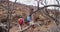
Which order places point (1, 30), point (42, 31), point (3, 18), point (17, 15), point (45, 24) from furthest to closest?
point (17, 15) → point (3, 18) → point (45, 24) → point (42, 31) → point (1, 30)

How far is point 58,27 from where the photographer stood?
125cm

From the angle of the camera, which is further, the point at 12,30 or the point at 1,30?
the point at 12,30

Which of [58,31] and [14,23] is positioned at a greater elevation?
[58,31]

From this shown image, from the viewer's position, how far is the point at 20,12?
3.37 metres

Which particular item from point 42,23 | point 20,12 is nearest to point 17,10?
point 20,12

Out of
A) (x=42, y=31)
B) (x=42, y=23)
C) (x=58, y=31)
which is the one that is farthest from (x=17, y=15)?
(x=58, y=31)

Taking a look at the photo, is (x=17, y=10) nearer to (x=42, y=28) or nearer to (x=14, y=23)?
(x=14, y=23)

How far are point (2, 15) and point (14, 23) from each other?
28 cm

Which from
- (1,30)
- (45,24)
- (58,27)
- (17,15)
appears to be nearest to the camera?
(58,27)

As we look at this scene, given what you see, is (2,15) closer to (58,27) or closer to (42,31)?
(42,31)

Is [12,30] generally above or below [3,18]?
below

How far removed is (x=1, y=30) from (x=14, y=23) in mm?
1129

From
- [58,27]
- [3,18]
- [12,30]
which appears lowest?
[12,30]

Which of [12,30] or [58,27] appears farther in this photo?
[12,30]
